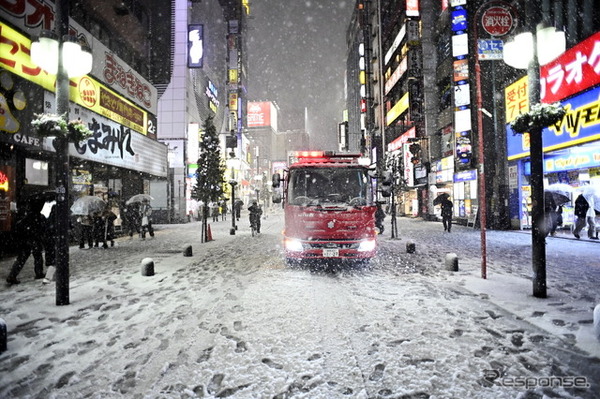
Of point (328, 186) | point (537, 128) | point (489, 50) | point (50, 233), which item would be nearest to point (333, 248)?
point (328, 186)

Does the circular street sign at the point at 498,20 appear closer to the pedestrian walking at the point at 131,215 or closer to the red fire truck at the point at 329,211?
the red fire truck at the point at 329,211

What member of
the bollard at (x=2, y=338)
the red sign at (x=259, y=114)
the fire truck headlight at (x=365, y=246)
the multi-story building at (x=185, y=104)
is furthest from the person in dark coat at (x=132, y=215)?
the red sign at (x=259, y=114)

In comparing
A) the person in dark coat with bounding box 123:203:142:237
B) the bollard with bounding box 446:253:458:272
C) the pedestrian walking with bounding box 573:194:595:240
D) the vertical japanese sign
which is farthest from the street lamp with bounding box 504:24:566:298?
the vertical japanese sign

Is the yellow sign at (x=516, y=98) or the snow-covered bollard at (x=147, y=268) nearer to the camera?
the snow-covered bollard at (x=147, y=268)

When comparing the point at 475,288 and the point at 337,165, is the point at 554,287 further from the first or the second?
the point at 337,165

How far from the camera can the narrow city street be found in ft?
10.7

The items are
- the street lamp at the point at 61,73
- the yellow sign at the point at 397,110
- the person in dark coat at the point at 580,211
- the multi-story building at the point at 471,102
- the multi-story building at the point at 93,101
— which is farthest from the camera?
the yellow sign at the point at 397,110

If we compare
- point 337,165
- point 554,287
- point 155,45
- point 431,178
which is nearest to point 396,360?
point 554,287

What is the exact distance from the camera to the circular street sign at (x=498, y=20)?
393 inches

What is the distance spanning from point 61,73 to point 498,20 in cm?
1144

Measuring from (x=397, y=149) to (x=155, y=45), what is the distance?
2735 cm

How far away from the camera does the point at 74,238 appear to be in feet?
49.7

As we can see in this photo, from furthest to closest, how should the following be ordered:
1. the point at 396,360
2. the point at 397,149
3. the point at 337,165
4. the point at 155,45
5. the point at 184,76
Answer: the point at 397,149 → the point at 184,76 → the point at 155,45 → the point at 337,165 → the point at 396,360

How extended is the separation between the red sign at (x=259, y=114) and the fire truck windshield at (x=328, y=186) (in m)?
189
